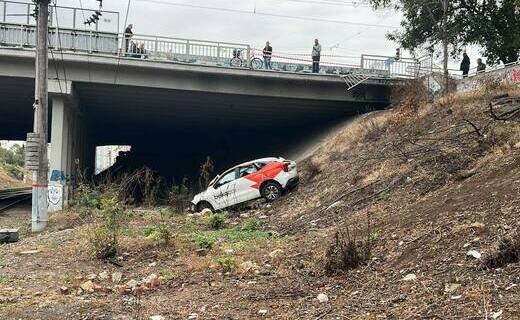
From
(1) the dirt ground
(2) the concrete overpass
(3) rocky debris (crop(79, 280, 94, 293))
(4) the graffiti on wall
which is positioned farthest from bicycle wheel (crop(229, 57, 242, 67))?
(3) rocky debris (crop(79, 280, 94, 293))

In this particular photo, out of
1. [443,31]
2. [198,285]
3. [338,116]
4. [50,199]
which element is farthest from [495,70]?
[50,199]

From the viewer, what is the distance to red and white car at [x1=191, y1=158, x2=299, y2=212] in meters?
17.9

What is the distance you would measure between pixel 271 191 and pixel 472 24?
16.1m

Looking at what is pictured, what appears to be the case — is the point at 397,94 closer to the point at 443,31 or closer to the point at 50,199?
the point at 443,31

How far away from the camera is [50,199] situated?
70.0 feet

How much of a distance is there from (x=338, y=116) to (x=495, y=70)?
870 centimetres

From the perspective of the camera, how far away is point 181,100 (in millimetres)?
25672

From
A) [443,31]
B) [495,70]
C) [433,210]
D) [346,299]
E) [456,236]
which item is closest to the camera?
[346,299]

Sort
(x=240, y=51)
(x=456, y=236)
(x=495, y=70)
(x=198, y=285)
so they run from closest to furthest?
(x=456, y=236) → (x=198, y=285) → (x=495, y=70) → (x=240, y=51)

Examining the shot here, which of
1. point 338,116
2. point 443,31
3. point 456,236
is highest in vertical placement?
point 443,31

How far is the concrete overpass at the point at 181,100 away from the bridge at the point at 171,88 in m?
0.04

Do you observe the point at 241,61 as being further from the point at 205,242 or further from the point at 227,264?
the point at 227,264

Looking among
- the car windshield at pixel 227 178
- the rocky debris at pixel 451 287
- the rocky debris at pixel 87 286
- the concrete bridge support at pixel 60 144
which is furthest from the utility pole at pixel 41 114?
the rocky debris at pixel 451 287

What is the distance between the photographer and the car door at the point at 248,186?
17859mm
